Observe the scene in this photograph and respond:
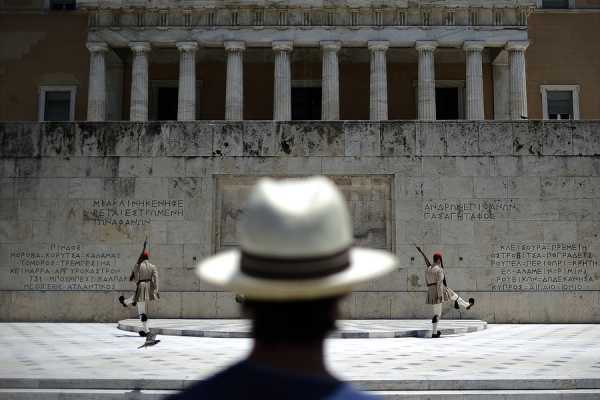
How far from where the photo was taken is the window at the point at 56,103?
155 ft

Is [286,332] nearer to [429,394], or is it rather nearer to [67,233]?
[429,394]

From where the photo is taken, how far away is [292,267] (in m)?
1.90

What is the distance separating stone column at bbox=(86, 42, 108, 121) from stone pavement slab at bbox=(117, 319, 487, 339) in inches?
1007

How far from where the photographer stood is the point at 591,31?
48.2m

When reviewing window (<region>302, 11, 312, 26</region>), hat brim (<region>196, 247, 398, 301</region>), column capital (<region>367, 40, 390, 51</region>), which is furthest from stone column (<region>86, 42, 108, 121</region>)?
hat brim (<region>196, 247, 398, 301</region>)

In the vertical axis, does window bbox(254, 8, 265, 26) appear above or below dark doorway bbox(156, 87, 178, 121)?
above

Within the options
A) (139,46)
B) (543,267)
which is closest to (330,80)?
(139,46)

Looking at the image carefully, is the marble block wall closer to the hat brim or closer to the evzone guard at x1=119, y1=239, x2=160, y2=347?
the evzone guard at x1=119, y1=239, x2=160, y2=347

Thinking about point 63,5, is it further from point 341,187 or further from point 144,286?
point 144,286

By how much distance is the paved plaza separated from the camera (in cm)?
968

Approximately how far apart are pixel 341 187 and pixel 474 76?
24.4 meters

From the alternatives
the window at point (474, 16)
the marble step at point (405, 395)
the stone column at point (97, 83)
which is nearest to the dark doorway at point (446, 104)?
the window at point (474, 16)

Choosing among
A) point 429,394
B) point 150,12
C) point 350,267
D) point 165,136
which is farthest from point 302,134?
point 150,12

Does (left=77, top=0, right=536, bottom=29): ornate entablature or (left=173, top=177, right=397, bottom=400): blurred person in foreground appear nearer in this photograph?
(left=173, top=177, right=397, bottom=400): blurred person in foreground
